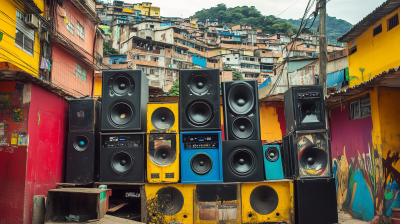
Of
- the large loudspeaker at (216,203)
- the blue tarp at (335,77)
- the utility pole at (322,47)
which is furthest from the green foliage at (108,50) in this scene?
the large loudspeaker at (216,203)

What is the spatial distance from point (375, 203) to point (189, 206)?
2745mm

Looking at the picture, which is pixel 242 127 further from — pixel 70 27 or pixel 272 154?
pixel 70 27

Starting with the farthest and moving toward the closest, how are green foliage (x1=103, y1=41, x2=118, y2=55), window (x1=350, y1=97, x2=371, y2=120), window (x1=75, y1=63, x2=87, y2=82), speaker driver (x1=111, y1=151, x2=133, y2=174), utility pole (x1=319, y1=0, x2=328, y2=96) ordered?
green foliage (x1=103, y1=41, x2=118, y2=55)
window (x1=75, y1=63, x2=87, y2=82)
utility pole (x1=319, y1=0, x2=328, y2=96)
window (x1=350, y1=97, x2=371, y2=120)
speaker driver (x1=111, y1=151, x2=133, y2=174)

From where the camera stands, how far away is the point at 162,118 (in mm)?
4348

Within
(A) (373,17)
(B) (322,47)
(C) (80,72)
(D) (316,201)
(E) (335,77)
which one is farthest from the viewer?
(E) (335,77)

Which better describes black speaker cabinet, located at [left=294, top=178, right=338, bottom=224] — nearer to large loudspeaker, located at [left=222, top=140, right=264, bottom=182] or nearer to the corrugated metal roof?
large loudspeaker, located at [left=222, top=140, right=264, bottom=182]

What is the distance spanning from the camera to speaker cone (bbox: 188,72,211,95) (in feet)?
14.3

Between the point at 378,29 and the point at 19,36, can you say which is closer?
the point at 378,29

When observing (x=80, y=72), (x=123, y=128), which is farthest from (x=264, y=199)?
(x=80, y=72)

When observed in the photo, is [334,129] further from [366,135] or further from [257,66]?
[257,66]

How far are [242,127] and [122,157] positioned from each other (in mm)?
1711

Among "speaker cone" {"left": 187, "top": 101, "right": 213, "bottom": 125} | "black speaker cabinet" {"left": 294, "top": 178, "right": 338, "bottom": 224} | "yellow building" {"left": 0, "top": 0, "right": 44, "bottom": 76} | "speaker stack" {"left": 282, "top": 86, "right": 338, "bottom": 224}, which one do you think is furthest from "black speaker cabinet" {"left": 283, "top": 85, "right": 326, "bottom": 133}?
"yellow building" {"left": 0, "top": 0, "right": 44, "bottom": 76}

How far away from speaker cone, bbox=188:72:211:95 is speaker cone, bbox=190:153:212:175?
2.92ft

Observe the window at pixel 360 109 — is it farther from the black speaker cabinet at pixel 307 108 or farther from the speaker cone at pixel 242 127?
the speaker cone at pixel 242 127
